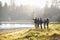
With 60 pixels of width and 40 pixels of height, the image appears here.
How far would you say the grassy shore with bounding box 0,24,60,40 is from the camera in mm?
3825

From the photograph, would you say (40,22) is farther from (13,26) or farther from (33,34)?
(13,26)

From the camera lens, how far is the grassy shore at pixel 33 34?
3825 millimetres

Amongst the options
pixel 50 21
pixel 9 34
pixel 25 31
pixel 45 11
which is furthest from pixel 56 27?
pixel 9 34

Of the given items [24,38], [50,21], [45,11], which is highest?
[45,11]

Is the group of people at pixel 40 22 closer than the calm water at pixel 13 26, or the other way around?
the calm water at pixel 13 26

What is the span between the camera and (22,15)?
397cm

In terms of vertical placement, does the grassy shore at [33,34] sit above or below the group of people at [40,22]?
below

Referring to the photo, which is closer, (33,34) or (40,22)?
(33,34)

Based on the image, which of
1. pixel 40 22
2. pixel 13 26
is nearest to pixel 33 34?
pixel 40 22

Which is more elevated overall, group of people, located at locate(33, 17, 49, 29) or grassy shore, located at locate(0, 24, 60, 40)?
group of people, located at locate(33, 17, 49, 29)

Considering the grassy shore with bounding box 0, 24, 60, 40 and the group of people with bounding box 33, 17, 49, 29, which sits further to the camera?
the group of people with bounding box 33, 17, 49, 29

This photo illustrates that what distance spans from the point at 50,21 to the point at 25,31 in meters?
0.70

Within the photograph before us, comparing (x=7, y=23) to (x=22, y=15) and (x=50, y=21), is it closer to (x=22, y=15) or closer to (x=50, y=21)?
(x=22, y=15)

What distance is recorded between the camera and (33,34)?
12.7 feet
